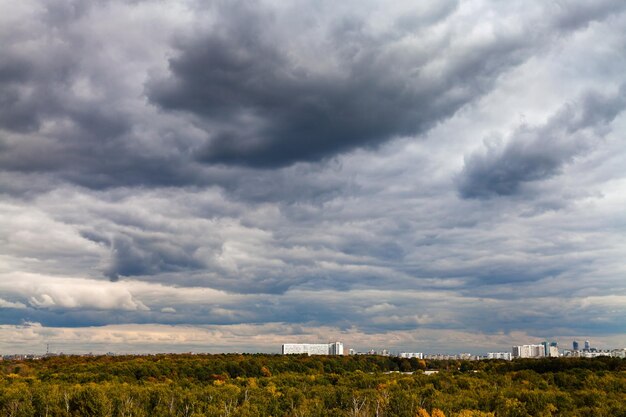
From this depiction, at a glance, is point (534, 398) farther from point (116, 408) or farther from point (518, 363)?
point (518, 363)

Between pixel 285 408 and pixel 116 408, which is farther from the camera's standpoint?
pixel 285 408

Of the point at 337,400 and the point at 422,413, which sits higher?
the point at 422,413

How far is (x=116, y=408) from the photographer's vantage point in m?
39.2

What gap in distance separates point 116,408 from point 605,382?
45738 millimetres

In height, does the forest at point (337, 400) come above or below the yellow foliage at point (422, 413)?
below

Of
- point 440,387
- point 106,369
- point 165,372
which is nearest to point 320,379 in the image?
point 440,387

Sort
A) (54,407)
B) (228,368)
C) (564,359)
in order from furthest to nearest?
1. (228,368)
2. (564,359)
3. (54,407)

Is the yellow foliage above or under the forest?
above

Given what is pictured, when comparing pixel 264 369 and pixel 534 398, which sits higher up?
pixel 534 398

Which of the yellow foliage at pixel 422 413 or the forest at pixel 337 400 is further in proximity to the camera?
the forest at pixel 337 400

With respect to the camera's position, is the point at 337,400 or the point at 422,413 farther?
the point at 337,400

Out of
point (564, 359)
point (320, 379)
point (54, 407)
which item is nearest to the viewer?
point (54, 407)

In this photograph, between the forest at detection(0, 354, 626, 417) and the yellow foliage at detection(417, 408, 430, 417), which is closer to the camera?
the yellow foliage at detection(417, 408, 430, 417)

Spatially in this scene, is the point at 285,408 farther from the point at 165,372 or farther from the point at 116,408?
the point at 165,372
